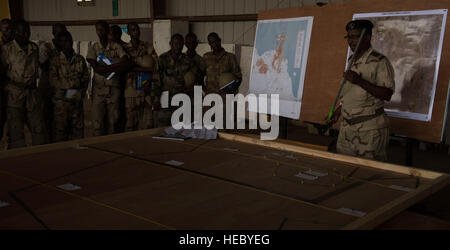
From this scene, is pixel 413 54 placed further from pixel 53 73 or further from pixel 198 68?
pixel 53 73

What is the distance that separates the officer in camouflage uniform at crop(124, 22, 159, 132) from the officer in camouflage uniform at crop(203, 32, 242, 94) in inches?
24.7

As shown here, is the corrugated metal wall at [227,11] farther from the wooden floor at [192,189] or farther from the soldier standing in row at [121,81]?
the wooden floor at [192,189]

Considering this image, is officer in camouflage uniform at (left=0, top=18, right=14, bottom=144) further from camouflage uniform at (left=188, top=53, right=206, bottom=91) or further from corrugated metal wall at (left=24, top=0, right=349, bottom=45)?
corrugated metal wall at (left=24, top=0, right=349, bottom=45)

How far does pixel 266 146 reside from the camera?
9.40 feet

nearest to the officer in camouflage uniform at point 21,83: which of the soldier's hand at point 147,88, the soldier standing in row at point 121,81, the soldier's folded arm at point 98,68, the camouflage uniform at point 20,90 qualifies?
the camouflage uniform at point 20,90

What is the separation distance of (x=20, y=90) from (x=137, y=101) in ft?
4.05

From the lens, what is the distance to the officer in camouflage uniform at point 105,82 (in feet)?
14.9

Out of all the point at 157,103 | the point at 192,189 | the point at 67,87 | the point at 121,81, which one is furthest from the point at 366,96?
the point at 67,87

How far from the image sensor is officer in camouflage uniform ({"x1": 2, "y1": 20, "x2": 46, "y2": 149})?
4.20 m

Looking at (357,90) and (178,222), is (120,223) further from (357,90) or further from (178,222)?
(357,90)

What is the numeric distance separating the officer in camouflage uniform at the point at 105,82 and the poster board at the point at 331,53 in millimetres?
1954

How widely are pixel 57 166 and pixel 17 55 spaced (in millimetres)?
2468
